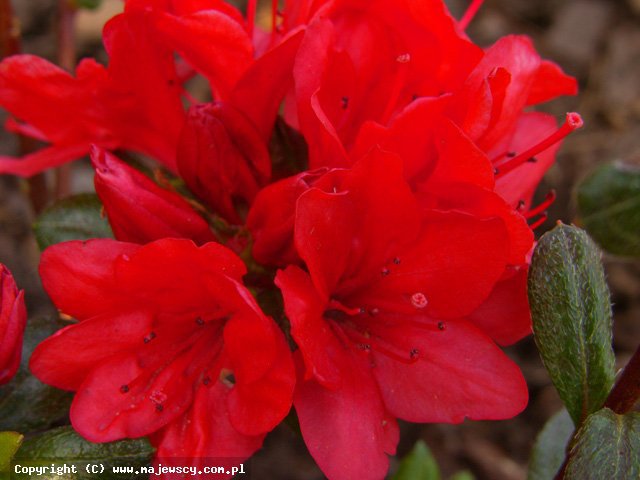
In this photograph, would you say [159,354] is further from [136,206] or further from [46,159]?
[46,159]

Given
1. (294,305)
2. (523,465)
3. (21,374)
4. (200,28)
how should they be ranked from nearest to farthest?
(294,305) → (200,28) → (21,374) → (523,465)

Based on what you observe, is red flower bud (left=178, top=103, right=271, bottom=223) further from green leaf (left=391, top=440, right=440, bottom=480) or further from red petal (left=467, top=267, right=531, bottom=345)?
green leaf (left=391, top=440, right=440, bottom=480)

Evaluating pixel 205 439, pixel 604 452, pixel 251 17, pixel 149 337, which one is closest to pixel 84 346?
pixel 149 337

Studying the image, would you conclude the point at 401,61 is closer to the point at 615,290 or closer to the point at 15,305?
the point at 15,305

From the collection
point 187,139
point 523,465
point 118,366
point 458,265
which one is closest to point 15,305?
point 118,366

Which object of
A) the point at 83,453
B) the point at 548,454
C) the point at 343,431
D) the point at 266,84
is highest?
the point at 266,84

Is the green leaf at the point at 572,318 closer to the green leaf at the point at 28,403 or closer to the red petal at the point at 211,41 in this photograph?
the red petal at the point at 211,41

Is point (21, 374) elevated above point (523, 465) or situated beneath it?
elevated above
